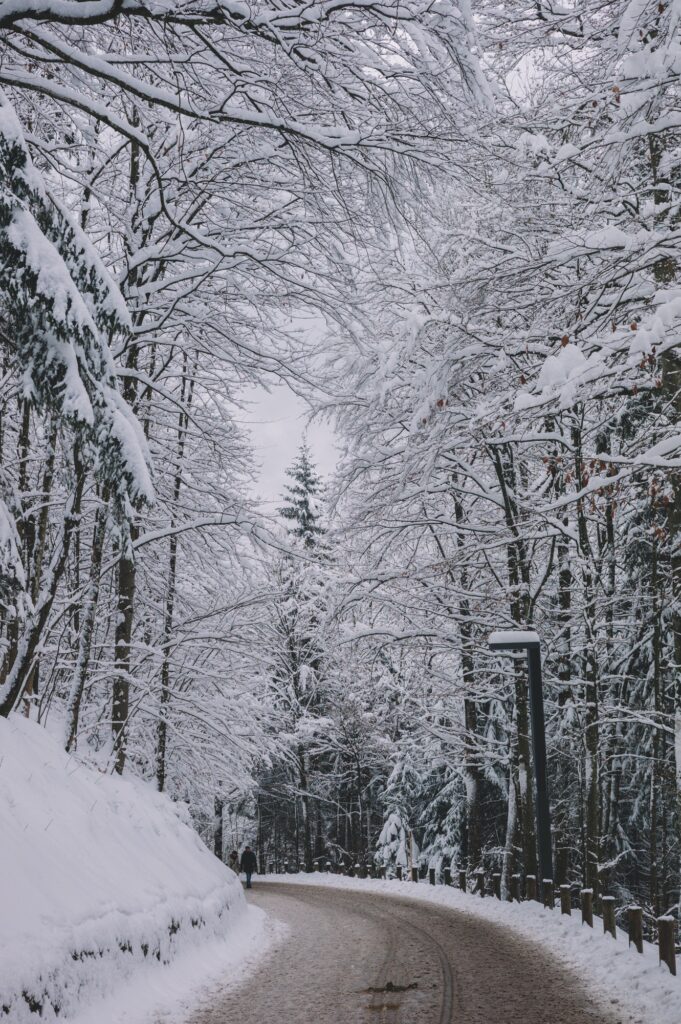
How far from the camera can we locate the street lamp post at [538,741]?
12.3 meters

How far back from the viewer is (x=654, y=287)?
25.5 feet

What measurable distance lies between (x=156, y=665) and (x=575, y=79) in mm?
11165

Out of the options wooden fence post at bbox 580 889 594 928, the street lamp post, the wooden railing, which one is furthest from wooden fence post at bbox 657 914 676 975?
the street lamp post

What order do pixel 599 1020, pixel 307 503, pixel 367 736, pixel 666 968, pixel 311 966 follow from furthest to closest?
pixel 307 503 < pixel 367 736 < pixel 311 966 < pixel 666 968 < pixel 599 1020

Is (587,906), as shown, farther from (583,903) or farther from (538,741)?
(538,741)

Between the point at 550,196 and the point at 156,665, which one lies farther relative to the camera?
the point at 156,665

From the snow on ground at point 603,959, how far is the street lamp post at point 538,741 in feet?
2.89

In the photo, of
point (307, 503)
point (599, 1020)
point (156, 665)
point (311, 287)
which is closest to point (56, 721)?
point (156, 665)

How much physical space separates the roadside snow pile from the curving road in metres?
0.97

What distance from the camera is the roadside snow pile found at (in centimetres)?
540

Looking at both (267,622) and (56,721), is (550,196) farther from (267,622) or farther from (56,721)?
(56,721)

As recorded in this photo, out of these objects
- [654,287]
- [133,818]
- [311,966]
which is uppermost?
[654,287]

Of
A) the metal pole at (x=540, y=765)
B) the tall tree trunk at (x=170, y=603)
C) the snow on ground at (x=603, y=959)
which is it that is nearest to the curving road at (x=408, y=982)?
the snow on ground at (x=603, y=959)

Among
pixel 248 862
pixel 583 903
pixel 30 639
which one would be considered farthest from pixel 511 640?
pixel 248 862
